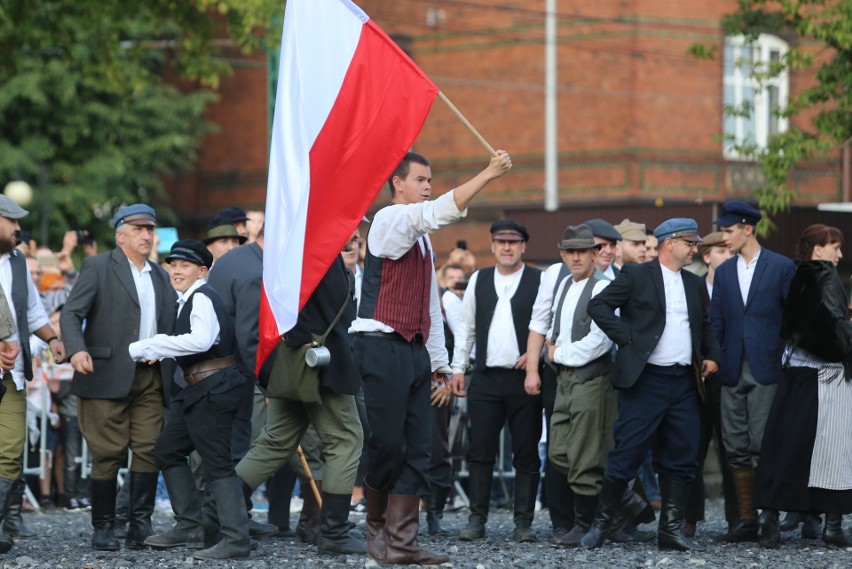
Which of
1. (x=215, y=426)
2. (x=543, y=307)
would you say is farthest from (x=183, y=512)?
(x=543, y=307)

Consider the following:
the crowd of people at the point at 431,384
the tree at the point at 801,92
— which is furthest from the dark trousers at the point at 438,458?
the tree at the point at 801,92

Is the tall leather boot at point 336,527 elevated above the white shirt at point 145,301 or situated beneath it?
situated beneath

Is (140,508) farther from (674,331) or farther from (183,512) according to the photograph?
(674,331)

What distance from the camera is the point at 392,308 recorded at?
25.6 feet

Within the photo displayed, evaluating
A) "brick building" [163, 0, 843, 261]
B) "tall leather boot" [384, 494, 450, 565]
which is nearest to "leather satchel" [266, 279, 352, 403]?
"tall leather boot" [384, 494, 450, 565]

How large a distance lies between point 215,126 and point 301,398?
26.8 m

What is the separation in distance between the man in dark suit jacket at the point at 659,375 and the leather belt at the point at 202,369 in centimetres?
239

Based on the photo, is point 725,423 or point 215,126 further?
point 215,126

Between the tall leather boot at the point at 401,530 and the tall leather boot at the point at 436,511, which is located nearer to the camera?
the tall leather boot at the point at 401,530

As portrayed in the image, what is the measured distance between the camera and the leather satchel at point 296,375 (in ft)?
27.2

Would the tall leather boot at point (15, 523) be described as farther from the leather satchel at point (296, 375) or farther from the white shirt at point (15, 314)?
the leather satchel at point (296, 375)

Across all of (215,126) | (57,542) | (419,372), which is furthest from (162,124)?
(419,372)

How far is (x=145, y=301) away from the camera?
966 centimetres

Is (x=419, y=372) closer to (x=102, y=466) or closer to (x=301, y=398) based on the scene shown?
(x=301, y=398)
